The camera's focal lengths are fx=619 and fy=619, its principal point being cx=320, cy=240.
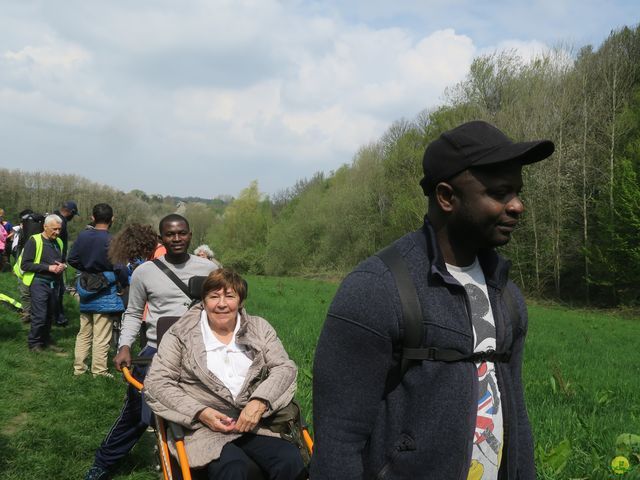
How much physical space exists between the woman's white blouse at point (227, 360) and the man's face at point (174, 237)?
1.34 m

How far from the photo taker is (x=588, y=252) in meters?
29.9

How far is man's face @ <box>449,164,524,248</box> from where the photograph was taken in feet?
6.21

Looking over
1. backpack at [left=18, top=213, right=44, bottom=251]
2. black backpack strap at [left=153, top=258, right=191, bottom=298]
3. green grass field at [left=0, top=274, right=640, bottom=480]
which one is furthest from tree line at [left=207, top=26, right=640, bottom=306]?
black backpack strap at [left=153, top=258, right=191, bottom=298]

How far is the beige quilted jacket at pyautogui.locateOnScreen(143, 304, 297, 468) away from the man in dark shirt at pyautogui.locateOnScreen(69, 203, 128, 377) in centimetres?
440

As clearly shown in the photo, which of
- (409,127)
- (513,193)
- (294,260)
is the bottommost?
(294,260)

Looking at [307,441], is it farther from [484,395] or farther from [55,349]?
[55,349]

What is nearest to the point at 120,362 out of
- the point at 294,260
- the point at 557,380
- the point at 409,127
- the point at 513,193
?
the point at 513,193

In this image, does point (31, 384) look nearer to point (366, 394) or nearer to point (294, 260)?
point (366, 394)

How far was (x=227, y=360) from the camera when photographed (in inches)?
161

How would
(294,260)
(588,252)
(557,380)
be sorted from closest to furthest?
(557,380), (588,252), (294,260)

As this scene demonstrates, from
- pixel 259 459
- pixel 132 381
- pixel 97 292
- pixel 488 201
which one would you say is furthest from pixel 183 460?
pixel 97 292

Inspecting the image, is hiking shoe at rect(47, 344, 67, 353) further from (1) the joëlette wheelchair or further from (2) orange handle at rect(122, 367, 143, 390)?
(1) the joëlette wheelchair

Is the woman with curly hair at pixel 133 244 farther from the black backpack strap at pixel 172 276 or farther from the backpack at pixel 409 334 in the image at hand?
the backpack at pixel 409 334

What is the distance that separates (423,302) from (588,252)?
30741 mm
